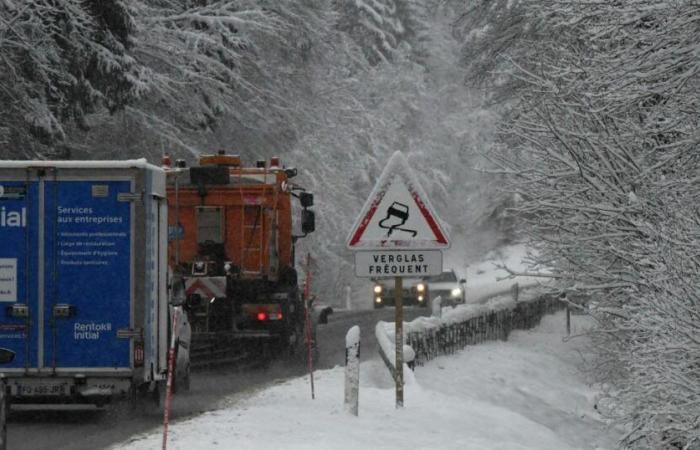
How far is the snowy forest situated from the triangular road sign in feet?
4.62

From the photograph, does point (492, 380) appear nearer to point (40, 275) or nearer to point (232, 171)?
point (232, 171)

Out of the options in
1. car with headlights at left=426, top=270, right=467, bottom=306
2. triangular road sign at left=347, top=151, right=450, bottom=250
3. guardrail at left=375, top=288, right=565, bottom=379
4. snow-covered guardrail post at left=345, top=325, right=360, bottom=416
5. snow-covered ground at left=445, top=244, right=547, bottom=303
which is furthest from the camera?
snow-covered ground at left=445, top=244, right=547, bottom=303

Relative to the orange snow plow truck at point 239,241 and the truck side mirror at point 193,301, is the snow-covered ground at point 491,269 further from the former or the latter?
the truck side mirror at point 193,301

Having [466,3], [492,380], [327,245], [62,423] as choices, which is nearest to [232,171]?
[492,380]

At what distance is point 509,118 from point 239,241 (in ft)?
15.8

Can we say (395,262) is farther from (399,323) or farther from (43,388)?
(43,388)

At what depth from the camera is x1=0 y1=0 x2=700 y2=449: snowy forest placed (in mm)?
9281

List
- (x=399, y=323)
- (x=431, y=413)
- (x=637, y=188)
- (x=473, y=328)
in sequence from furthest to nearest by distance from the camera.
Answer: (x=473, y=328), (x=431, y=413), (x=399, y=323), (x=637, y=188)

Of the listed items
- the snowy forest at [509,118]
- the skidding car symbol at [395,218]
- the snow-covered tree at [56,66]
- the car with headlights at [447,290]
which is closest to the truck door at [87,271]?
the skidding car symbol at [395,218]

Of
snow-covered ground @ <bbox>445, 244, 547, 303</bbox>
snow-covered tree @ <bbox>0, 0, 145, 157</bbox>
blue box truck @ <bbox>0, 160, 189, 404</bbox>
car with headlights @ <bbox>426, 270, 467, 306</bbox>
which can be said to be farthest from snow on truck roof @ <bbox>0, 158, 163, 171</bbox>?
snow-covered ground @ <bbox>445, 244, 547, 303</bbox>

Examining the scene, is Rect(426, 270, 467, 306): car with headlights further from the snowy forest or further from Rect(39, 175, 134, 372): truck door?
Rect(39, 175, 134, 372): truck door

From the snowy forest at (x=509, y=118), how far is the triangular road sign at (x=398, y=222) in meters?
1.41

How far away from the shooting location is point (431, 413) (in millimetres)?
13570

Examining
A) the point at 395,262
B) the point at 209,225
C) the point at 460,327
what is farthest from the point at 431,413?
the point at 460,327
